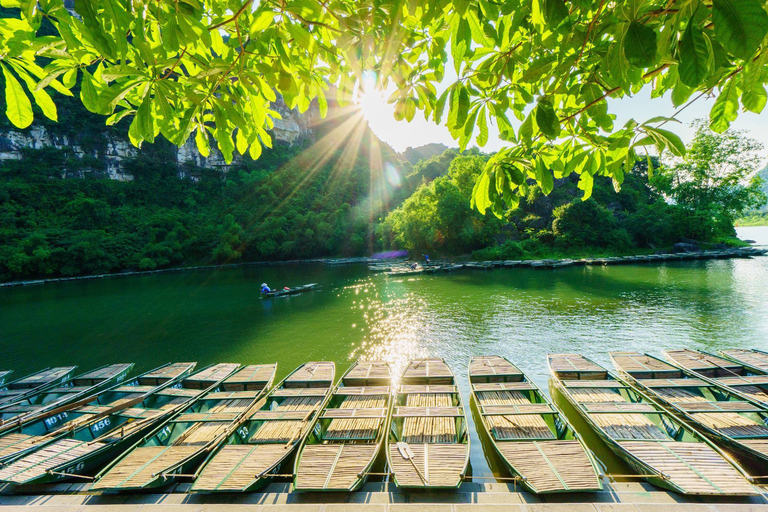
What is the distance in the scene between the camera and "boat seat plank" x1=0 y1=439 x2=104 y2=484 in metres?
5.46

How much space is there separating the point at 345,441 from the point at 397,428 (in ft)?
4.05

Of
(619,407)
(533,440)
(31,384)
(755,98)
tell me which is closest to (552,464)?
(533,440)

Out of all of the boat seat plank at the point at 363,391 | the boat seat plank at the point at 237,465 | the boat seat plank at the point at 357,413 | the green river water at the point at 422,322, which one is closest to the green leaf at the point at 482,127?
the boat seat plank at the point at 237,465

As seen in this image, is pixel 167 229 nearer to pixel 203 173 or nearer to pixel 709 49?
pixel 203 173

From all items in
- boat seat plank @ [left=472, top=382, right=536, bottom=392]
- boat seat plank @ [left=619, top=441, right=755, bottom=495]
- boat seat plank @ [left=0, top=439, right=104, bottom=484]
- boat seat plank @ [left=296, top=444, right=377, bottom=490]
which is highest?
boat seat plank @ [left=0, top=439, right=104, bottom=484]

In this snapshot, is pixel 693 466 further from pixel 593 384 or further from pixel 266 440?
pixel 266 440

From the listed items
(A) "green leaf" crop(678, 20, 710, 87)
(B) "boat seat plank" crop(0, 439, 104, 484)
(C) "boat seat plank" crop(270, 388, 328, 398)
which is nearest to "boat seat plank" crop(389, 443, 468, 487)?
(C) "boat seat plank" crop(270, 388, 328, 398)

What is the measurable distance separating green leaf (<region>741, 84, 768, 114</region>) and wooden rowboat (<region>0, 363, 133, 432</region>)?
1277 centimetres

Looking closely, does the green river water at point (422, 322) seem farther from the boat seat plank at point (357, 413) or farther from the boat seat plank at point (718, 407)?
the boat seat plank at point (357, 413)

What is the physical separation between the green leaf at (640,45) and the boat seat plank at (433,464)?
5.56m

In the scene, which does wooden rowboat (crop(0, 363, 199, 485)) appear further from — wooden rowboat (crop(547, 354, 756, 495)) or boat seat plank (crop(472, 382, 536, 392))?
wooden rowboat (crop(547, 354, 756, 495))

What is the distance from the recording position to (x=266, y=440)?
632 cm

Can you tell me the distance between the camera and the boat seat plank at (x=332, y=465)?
496 cm

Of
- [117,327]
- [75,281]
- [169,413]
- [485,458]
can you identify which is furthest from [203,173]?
[485,458]
